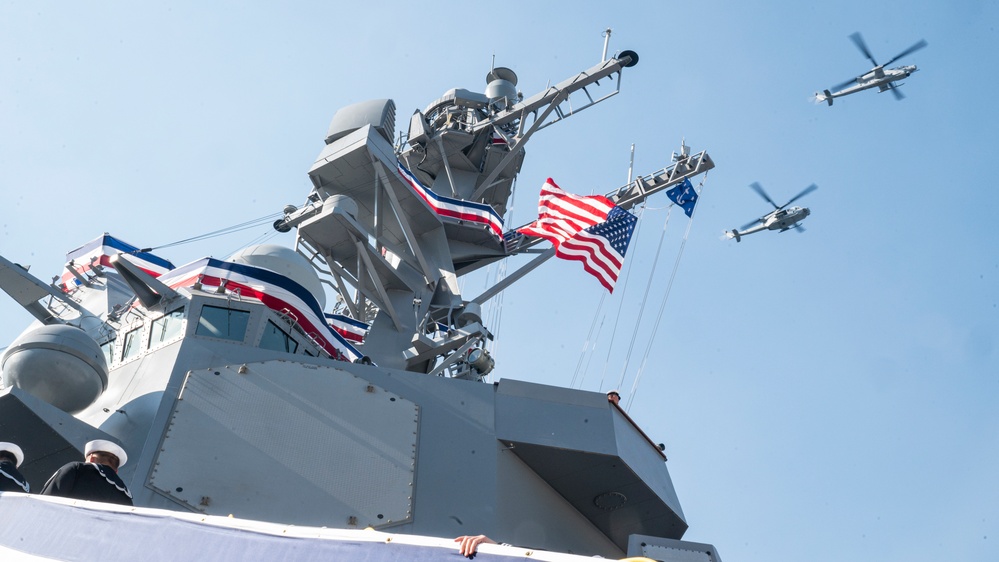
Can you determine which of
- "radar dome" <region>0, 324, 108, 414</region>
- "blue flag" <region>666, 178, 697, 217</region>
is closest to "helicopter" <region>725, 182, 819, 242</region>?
"blue flag" <region>666, 178, 697, 217</region>

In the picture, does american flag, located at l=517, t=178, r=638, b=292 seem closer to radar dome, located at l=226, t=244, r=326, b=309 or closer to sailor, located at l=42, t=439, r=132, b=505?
Result: radar dome, located at l=226, t=244, r=326, b=309

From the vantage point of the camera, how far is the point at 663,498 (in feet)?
33.1

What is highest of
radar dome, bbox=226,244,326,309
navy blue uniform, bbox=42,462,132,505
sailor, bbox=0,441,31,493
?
radar dome, bbox=226,244,326,309

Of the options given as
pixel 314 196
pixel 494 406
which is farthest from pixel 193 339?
pixel 314 196

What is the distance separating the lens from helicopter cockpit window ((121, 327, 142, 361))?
31.8ft

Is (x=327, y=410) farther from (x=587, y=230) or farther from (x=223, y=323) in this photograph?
(x=587, y=230)

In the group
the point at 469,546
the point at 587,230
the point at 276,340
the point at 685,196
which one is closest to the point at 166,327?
the point at 276,340

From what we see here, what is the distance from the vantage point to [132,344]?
9797 millimetres

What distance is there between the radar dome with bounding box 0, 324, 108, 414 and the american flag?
7.11 metres

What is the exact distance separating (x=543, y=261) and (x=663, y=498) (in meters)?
5.81

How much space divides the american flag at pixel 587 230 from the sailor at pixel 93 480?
930 cm

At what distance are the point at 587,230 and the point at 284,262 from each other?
426 centimetres

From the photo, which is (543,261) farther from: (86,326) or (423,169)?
(86,326)

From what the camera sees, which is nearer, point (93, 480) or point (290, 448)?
point (93, 480)
